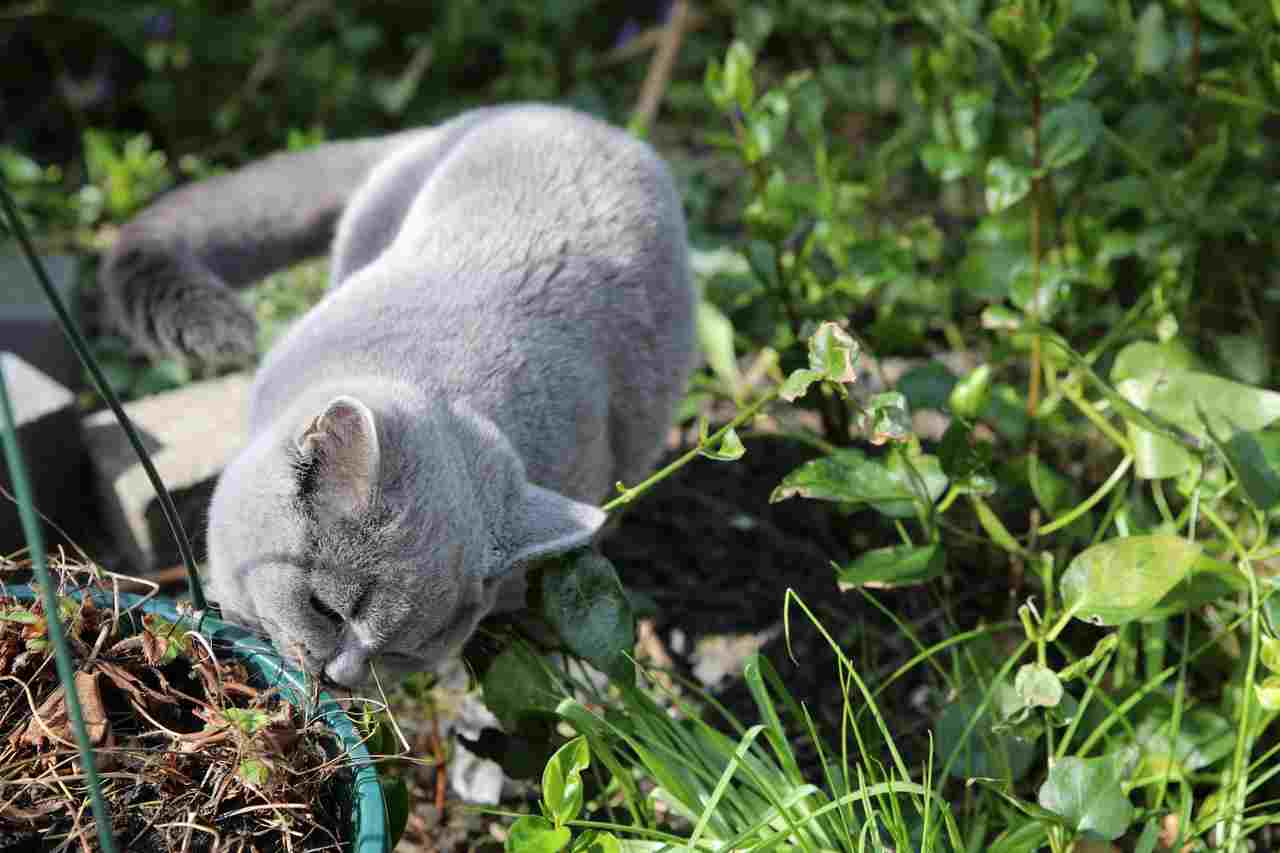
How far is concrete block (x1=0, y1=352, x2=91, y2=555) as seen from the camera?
2.16 m

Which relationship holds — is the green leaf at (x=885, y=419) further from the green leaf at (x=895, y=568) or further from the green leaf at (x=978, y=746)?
the green leaf at (x=978, y=746)

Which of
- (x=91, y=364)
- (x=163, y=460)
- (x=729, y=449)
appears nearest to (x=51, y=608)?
(x=91, y=364)

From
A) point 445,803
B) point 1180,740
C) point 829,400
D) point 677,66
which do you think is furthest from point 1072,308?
point 677,66

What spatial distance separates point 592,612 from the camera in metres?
1.47

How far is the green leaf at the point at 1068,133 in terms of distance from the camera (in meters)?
1.90

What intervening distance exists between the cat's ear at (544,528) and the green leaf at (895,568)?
0.37m

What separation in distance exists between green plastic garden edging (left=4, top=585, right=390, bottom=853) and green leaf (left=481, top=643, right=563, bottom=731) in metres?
0.24

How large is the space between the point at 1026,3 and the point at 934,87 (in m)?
0.64

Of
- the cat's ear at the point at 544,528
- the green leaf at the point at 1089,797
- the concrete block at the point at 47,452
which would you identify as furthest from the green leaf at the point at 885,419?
the concrete block at the point at 47,452

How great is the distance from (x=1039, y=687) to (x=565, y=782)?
0.57 m

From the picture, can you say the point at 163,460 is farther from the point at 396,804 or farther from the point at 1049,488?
the point at 1049,488

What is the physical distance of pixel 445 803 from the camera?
186 centimetres

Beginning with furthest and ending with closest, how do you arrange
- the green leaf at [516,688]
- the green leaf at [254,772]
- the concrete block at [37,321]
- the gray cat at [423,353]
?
the concrete block at [37,321] < the green leaf at [516,688] < the gray cat at [423,353] < the green leaf at [254,772]

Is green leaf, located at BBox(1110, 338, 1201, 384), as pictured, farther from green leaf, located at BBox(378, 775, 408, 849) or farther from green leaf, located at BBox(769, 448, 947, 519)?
green leaf, located at BBox(378, 775, 408, 849)
